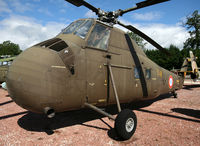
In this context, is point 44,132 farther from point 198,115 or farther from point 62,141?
point 198,115

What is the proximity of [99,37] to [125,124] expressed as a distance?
10.0ft

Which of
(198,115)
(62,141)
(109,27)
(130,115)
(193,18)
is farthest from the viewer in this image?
(193,18)

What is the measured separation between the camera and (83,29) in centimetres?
530

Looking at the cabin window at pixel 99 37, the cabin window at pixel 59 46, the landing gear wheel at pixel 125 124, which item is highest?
the cabin window at pixel 99 37

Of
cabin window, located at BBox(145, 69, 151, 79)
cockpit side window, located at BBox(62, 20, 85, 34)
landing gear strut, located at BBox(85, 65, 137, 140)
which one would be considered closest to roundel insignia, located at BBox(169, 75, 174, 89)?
cabin window, located at BBox(145, 69, 151, 79)

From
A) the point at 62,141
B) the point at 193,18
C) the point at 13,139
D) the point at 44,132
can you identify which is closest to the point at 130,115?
the point at 62,141

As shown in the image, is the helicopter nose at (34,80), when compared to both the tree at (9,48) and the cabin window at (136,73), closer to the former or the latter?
the cabin window at (136,73)

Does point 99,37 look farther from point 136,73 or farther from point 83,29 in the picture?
point 136,73

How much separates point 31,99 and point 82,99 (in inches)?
57.3

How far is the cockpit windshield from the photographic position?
17.0ft

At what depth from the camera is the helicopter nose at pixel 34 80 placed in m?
3.73

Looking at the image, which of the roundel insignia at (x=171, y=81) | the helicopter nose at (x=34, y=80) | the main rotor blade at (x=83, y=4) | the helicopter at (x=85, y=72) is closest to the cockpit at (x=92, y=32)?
the helicopter at (x=85, y=72)

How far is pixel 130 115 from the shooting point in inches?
177

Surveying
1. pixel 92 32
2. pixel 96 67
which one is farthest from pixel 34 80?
pixel 92 32
